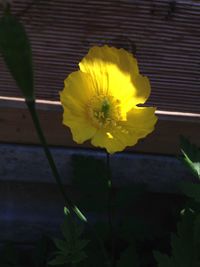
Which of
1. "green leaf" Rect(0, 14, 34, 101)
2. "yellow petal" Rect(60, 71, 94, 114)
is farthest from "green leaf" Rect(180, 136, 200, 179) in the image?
"green leaf" Rect(0, 14, 34, 101)

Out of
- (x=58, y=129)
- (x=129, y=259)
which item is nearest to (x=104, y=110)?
(x=58, y=129)

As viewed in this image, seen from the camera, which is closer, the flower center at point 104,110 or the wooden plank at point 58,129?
the flower center at point 104,110

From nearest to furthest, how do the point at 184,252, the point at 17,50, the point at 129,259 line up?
1. the point at 17,50
2. the point at 184,252
3. the point at 129,259

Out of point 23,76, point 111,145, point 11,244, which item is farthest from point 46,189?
point 23,76

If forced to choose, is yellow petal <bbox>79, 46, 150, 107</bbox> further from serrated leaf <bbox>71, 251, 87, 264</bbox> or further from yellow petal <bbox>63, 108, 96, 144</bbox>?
serrated leaf <bbox>71, 251, 87, 264</bbox>

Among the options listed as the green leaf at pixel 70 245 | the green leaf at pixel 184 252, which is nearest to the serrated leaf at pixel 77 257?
the green leaf at pixel 70 245

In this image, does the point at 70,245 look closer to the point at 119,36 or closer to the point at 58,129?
the point at 58,129

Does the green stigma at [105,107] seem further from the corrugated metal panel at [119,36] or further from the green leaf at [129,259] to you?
the green leaf at [129,259]

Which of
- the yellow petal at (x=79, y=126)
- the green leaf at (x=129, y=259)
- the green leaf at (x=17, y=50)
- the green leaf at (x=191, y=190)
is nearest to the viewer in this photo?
the green leaf at (x=17, y=50)
